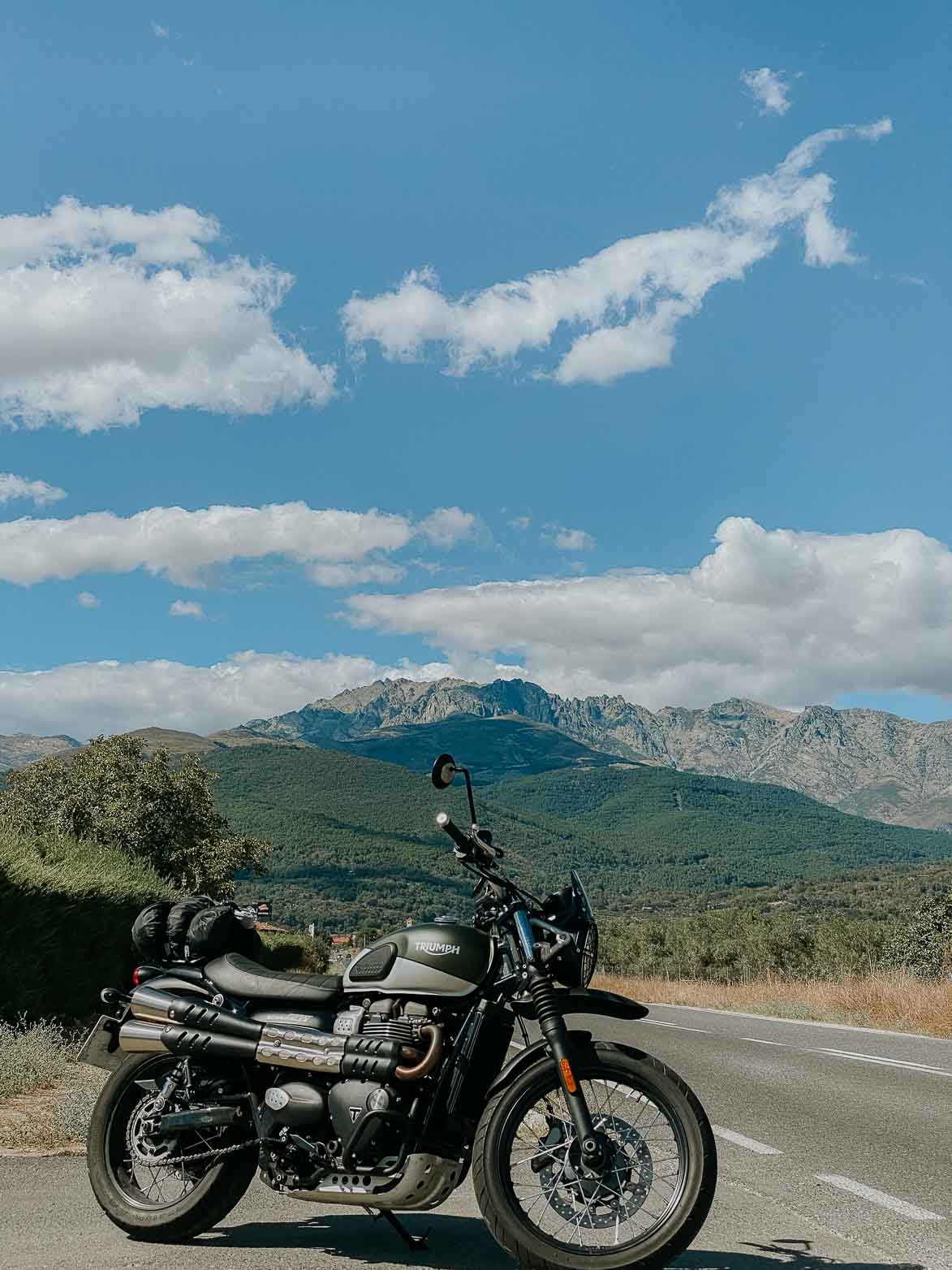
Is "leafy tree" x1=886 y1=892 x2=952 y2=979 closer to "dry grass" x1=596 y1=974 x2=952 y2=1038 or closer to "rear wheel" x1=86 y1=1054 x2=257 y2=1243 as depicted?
"dry grass" x1=596 y1=974 x2=952 y2=1038

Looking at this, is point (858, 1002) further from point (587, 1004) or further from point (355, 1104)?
point (355, 1104)

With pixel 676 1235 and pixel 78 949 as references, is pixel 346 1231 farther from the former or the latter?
pixel 78 949

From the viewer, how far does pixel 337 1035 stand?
4.56 metres

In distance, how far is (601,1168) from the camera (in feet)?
14.1

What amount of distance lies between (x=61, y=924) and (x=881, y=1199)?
911 cm

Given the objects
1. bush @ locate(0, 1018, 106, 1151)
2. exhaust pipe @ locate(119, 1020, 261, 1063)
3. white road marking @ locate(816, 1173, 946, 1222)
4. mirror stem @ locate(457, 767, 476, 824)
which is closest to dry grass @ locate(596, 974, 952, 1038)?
white road marking @ locate(816, 1173, 946, 1222)

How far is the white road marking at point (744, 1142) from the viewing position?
284 inches

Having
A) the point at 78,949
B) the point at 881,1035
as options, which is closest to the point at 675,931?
the point at 881,1035

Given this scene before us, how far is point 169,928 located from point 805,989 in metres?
19.0

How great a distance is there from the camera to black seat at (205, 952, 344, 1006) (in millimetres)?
4742

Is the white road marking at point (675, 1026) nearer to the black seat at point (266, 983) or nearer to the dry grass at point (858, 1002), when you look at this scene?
the dry grass at point (858, 1002)

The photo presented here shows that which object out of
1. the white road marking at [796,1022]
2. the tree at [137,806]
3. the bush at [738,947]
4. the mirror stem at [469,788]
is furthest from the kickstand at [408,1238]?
the bush at [738,947]

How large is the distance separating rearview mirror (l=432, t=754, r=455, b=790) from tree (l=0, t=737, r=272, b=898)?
124 ft

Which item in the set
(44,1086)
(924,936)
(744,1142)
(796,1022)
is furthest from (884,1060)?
(924,936)
